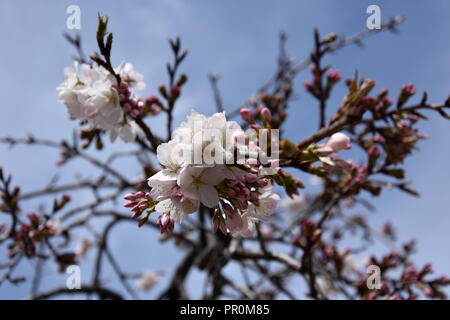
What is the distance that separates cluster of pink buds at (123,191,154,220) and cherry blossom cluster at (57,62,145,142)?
0.62 meters

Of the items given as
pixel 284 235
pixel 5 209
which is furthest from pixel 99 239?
pixel 284 235

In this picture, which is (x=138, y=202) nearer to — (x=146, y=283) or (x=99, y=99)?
(x=99, y=99)

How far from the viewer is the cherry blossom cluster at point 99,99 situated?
1833 mm

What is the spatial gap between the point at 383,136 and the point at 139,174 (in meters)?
2.82

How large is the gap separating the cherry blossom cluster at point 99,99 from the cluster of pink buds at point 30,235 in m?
1.57

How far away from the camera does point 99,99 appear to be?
184 cm

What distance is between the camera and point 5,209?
316 cm

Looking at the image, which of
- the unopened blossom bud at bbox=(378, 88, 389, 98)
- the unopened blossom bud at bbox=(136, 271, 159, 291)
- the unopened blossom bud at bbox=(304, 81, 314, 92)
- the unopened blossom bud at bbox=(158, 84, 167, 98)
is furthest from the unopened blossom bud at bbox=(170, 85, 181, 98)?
the unopened blossom bud at bbox=(136, 271, 159, 291)

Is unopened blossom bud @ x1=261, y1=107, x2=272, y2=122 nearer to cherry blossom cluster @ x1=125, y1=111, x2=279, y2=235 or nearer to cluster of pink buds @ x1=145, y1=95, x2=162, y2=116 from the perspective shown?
cherry blossom cluster @ x1=125, y1=111, x2=279, y2=235

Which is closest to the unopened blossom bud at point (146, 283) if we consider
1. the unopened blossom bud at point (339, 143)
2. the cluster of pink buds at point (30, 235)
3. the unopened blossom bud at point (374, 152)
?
the cluster of pink buds at point (30, 235)

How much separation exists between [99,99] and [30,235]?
2.00m

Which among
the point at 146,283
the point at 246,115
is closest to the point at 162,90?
the point at 246,115
